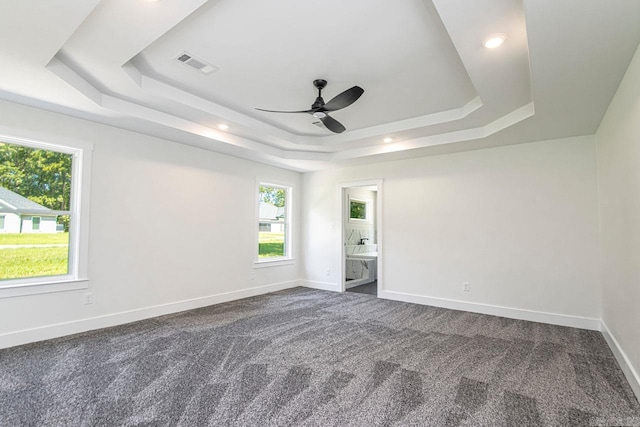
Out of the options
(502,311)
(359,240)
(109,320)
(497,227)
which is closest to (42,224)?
(109,320)

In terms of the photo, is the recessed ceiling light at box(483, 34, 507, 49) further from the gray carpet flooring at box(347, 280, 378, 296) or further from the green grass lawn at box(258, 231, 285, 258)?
the green grass lawn at box(258, 231, 285, 258)

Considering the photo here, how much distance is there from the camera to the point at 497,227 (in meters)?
4.78

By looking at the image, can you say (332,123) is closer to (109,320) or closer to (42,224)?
(42,224)

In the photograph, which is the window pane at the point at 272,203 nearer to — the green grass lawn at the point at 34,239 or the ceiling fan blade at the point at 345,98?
the green grass lawn at the point at 34,239

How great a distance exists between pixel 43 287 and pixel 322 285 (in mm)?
4337

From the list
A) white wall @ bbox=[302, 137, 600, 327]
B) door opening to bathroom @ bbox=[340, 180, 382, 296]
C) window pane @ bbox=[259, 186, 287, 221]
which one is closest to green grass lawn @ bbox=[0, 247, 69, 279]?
window pane @ bbox=[259, 186, 287, 221]

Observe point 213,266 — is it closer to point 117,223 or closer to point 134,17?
point 117,223

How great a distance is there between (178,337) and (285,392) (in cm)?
177

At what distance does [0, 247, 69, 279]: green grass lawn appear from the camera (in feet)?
11.3

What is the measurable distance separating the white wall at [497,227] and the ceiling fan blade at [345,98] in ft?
9.04

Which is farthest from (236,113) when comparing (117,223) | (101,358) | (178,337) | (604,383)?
(604,383)

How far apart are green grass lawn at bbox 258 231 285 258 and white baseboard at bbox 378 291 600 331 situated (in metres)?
Result: 2.19

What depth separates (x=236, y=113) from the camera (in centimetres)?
427

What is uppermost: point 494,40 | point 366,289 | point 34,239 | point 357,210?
point 494,40
